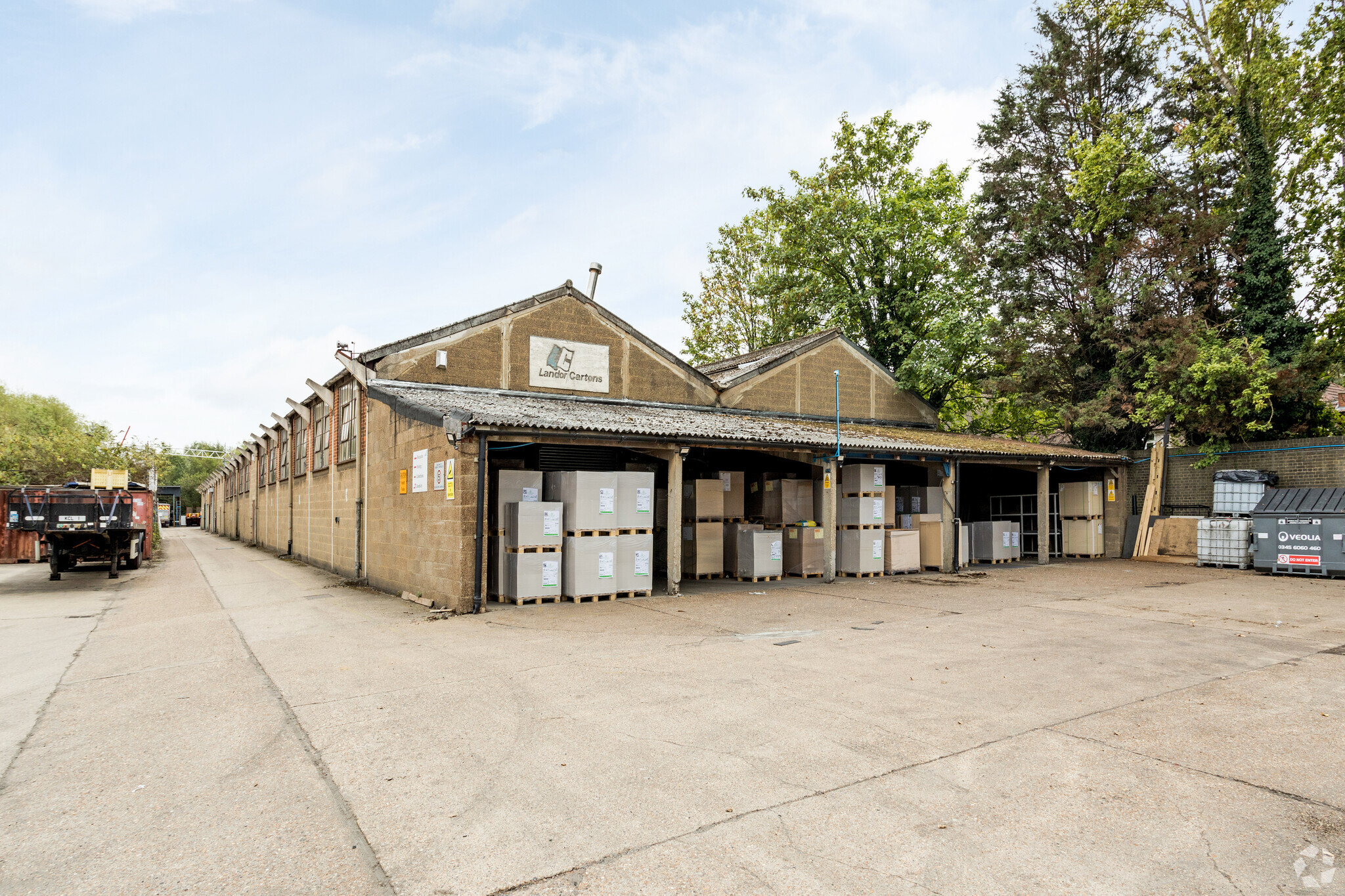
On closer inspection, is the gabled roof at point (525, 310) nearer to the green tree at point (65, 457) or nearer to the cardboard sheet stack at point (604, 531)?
the cardboard sheet stack at point (604, 531)

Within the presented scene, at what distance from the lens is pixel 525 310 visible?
15977mm

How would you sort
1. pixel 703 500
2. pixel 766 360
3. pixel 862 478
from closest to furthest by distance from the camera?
pixel 703 500
pixel 862 478
pixel 766 360

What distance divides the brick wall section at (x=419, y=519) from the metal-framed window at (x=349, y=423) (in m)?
1.06

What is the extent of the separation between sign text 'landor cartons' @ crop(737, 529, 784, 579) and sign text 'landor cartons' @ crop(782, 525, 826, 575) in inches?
23.8

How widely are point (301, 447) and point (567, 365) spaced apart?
10421mm

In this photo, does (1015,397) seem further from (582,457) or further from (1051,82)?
(582,457)

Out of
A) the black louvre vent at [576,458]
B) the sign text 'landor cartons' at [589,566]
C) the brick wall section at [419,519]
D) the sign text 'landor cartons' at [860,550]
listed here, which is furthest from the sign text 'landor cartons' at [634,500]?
the sign text 'landor cartons' at [860,550]

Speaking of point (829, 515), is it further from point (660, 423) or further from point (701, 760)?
point (701, 760)

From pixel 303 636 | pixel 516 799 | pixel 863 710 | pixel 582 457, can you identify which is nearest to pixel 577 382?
pixel 582 457

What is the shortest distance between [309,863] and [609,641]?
5126 millimetres

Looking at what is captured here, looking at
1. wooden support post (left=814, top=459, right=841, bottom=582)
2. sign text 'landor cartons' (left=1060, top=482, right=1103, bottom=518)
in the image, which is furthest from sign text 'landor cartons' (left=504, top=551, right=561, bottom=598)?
sign text 'landor cartons' (left=1060, top=482, right=1103, bottom=518)

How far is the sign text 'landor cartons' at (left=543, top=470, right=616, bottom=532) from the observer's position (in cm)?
1108

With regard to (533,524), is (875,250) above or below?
above

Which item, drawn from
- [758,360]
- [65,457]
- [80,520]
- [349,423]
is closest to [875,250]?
[758,360]
